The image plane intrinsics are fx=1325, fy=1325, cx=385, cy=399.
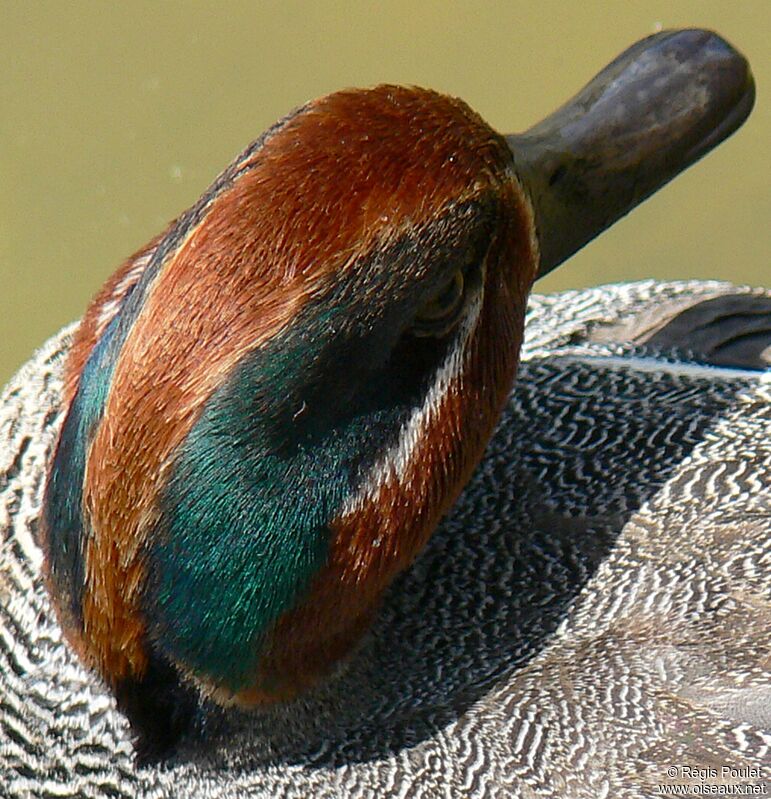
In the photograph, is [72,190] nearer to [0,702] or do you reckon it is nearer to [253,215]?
[0,702]

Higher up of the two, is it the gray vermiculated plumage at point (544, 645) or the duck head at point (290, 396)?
the duck head at point (290, 396)

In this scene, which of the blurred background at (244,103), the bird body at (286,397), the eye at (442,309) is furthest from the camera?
the blurred background at (244,103)

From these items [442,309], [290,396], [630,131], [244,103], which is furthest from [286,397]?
[244,103]

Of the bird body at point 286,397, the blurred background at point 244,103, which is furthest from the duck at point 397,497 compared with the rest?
the blurred background at point 244,103

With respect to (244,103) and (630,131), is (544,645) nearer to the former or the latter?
(630,131)

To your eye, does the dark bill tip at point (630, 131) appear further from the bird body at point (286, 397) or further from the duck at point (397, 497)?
the bird body at point (286, 397)

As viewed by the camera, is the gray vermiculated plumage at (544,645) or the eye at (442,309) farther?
the gray vermiculated plumage at (544,645)
